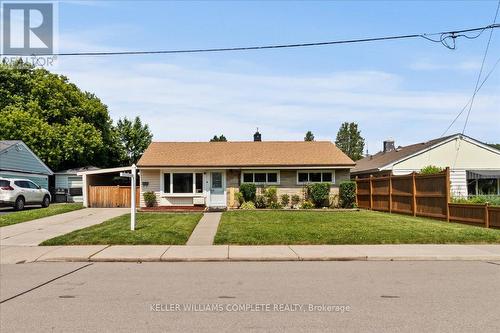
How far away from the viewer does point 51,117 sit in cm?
4209

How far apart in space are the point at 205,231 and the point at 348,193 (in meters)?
12.8

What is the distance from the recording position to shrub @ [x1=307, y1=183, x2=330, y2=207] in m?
26.5

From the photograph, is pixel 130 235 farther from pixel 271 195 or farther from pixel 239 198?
pixel 271 195

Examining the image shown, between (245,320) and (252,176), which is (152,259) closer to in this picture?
(245,320)

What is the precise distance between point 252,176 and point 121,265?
17.6 metres

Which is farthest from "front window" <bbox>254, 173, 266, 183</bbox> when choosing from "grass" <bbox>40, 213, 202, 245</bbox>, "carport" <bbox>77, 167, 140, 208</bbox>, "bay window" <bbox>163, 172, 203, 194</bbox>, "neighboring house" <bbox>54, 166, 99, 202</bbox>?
"neighboring house" <bbox>54, 166, 99, 202</bbox>

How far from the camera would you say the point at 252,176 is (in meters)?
27.8

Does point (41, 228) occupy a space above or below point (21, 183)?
below

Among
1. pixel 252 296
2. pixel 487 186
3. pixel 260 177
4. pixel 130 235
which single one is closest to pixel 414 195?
pixel 260 177

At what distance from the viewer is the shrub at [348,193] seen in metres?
26.5

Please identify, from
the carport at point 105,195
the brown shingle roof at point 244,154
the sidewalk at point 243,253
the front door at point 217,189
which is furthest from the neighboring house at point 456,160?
the sidewalk at point 243,253

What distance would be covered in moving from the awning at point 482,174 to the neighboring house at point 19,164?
30.3 metres

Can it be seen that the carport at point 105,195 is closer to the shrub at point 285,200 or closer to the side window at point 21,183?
the side window at point 21,183

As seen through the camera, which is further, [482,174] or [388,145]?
[388,145]
